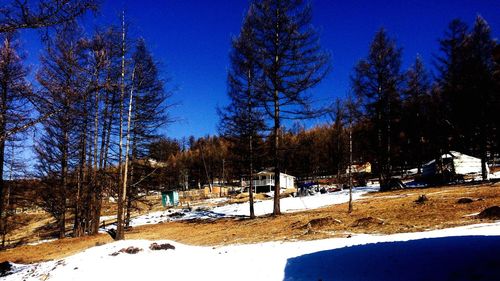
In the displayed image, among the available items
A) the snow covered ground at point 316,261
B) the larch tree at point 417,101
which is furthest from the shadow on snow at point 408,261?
the larch tree at point 417,101

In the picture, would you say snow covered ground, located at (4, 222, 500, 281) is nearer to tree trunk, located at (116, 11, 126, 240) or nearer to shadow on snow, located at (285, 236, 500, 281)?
shadow on snow, located at (285, 236, 500, 281)

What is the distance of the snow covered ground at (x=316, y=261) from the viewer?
5.86 meters

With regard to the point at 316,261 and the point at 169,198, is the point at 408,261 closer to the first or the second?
the point at 316,261

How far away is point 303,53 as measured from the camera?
17.7 meters

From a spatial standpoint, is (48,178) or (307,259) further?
(48,178)

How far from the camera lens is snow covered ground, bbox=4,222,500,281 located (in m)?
5.86

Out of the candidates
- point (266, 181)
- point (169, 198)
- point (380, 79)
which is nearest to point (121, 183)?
point (380, 79)

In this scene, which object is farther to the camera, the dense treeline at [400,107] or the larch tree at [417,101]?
the larch tree at [417,101]

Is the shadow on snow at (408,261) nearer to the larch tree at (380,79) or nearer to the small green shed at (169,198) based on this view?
the larch tree at (380,79)

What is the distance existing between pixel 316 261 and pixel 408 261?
180cm

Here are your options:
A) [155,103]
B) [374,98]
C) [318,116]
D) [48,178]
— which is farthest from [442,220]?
[48,178]

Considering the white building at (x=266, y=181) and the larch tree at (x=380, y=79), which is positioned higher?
the larch tree at (x=380, y=79)

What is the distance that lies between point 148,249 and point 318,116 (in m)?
10.5

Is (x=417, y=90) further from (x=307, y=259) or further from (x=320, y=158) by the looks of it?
(x=320, y=158)
